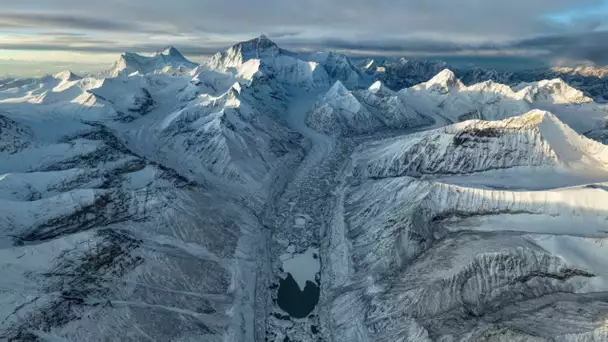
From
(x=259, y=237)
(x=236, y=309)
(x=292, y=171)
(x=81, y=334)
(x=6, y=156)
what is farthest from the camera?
(x=292, y=171)

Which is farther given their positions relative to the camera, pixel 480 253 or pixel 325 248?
pixel 325 248

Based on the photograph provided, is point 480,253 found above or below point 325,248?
above

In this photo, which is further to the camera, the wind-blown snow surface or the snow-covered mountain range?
the snow-covered mountain range

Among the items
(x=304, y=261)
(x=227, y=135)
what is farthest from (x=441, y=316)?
(x=227, y=135)

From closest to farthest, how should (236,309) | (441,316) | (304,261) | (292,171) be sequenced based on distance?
(441,316) → (236,309) → (304,261) → (292,171)

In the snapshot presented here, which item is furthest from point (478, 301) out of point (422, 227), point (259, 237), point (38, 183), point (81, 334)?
point (38, 183)

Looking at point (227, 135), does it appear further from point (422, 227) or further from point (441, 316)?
point (441, 316)

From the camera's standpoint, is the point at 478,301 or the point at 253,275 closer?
the point at 478,301

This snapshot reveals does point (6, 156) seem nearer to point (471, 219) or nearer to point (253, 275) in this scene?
point (253, 275)

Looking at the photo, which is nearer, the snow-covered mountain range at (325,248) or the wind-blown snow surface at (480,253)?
the wind-blown snow surface at (480,253)

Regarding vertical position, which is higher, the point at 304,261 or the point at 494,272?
the point at 494,272
